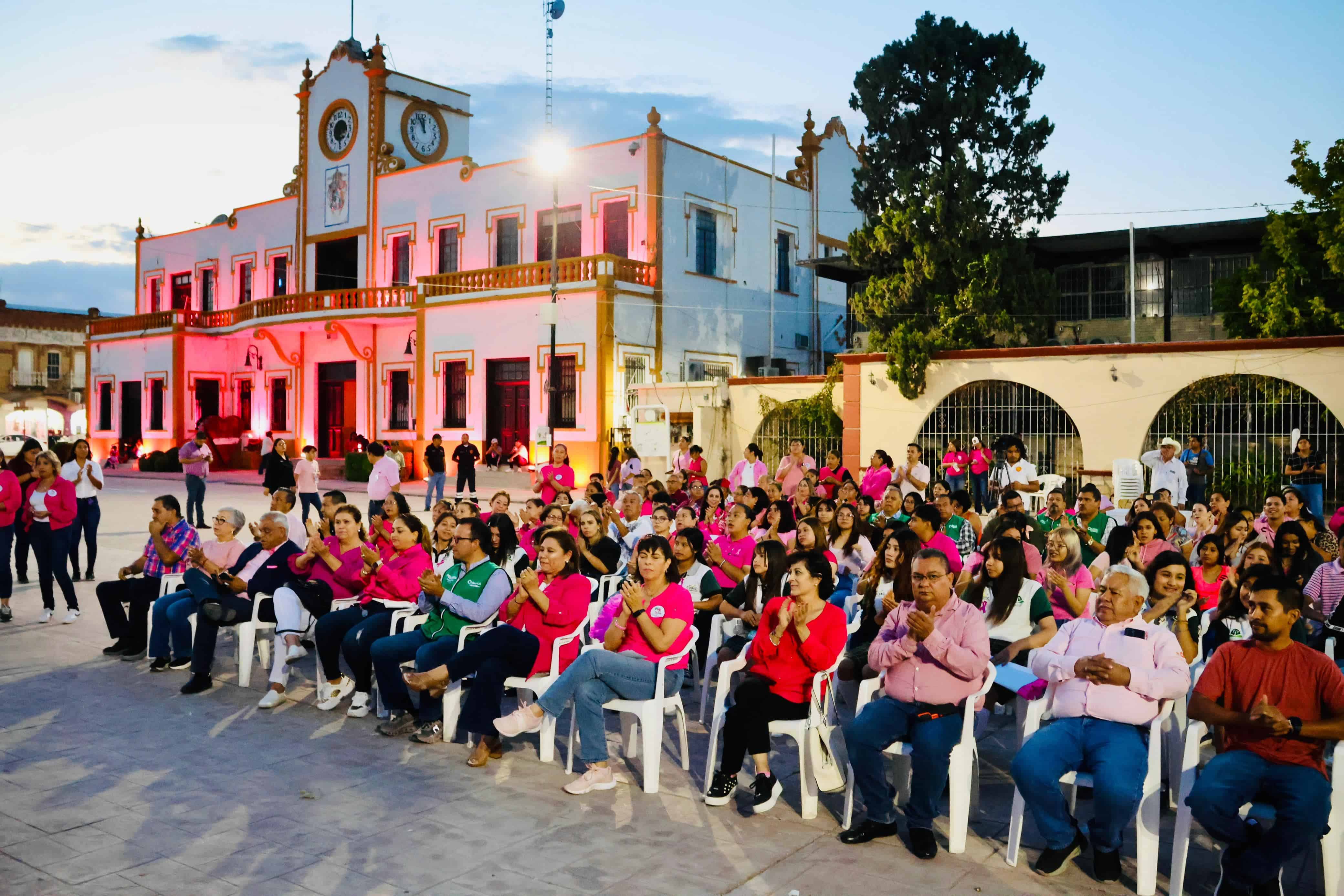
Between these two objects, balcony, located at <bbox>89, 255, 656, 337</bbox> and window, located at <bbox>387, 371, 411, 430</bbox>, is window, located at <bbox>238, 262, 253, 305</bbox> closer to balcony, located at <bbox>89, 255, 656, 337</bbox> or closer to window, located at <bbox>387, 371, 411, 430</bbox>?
balcony, located at <bbox>89, 255, 656, 337</bbox>

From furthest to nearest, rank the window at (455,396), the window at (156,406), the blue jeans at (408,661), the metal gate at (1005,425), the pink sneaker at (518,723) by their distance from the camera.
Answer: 1. the window at (156,406)
2. the window at (455,396)
3. the metal gate at (1005,425)
4. the blue jeans at (408,661)
5. the pink sneaker at (518,723)

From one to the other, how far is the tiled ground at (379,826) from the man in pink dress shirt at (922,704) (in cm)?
16

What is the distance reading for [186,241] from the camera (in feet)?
129

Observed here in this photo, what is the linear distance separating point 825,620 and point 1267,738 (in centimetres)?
200

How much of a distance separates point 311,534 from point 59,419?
201 feet

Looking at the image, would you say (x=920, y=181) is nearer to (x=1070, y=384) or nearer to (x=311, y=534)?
(x=1070, y=384)

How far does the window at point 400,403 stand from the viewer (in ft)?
102

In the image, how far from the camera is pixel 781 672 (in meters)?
5.45

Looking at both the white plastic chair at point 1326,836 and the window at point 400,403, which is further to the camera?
the window at point 400,403

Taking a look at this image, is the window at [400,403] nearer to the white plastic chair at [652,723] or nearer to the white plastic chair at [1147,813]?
the white plastic chair at [652,723]

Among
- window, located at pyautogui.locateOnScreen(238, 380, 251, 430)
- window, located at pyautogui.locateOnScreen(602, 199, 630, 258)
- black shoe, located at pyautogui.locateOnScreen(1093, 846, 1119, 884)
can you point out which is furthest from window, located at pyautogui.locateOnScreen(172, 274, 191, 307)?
black shoe, located at pyautogui.locateOnScreen(1093, 846, 1119, 884)

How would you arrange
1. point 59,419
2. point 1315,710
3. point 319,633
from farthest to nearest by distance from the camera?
point 59,419 → point 319,633 → point 1315,710

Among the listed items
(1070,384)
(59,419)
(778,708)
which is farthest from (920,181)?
(59,419)

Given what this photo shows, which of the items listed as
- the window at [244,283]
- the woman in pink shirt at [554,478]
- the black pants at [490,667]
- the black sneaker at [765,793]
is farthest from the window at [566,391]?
the black sneaker at [765,793]
